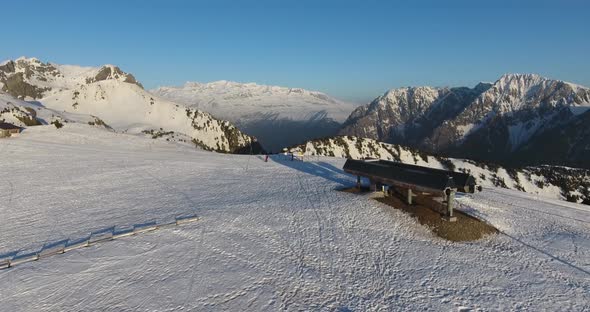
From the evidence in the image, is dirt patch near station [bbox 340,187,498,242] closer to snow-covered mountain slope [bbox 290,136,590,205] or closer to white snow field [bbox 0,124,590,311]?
white snow field [bbox 0,124,590,311]

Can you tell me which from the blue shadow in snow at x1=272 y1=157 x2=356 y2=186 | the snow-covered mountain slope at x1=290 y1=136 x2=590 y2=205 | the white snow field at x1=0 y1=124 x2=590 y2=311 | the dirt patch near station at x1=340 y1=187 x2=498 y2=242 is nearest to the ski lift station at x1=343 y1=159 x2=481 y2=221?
the dirt patch near station at x1=340 y1=187 x2=498 y2=242

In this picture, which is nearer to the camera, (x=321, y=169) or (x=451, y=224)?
(x=451, y=224)

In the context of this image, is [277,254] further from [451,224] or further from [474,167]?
[474,167]

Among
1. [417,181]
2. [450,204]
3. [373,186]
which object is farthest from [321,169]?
[450,204]

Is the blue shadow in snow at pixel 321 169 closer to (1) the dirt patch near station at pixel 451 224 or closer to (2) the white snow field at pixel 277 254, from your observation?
(2) the white snow field at pixel 277 254

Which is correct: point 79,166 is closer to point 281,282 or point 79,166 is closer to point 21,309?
point 21,309

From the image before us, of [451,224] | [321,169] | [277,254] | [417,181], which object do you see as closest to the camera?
[277,254]
